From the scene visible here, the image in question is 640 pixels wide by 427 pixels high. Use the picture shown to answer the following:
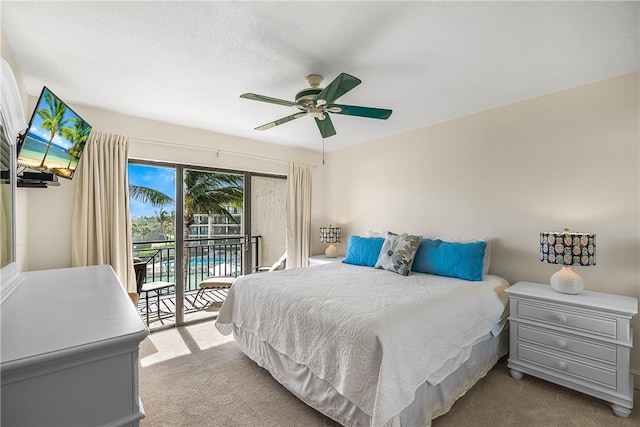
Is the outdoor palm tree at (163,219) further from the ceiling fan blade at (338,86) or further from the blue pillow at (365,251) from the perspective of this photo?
the ceiling fan blade at (338,86)

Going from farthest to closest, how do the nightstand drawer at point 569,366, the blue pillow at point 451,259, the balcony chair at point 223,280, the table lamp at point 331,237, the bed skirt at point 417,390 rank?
1. the table lamp at point 331,237
2. the balcony chair at point 223,280
3. the blue pillow at point 451,259
4. the nightstand drawer at point 569,366
5. the bed skirt at point 417,390

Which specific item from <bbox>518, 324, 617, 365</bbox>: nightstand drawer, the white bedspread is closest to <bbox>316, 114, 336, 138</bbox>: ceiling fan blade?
the white bedspread

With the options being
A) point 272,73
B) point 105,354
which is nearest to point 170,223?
point 272,73

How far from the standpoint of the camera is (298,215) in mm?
4562

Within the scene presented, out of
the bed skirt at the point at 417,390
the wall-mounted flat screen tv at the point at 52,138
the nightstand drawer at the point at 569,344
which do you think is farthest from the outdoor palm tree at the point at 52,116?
the nightstand drawer at the point at 569,344

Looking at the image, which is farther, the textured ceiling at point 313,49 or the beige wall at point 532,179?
the beige wall at point 532,179

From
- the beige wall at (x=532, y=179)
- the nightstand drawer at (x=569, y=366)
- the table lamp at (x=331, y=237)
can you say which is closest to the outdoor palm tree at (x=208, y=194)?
the table lamp at (x=331, y=237)

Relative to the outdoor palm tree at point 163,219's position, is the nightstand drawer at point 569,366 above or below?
below

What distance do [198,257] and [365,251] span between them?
8.07 ft

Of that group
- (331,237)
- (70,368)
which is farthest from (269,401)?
(331,237)

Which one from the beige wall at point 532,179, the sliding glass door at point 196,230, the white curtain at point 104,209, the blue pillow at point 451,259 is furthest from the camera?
the sliding glass door at point 196,230

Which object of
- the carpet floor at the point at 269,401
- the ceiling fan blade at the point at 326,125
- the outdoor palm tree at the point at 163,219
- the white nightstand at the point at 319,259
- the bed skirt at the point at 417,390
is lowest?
the carpet floor at the point at 269,401

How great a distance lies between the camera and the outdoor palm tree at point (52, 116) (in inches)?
66.7

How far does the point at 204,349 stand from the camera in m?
2.89
